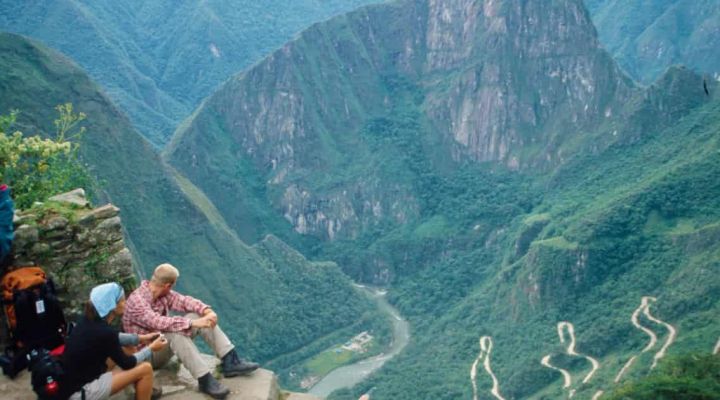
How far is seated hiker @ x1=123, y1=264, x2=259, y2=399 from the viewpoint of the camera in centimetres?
916

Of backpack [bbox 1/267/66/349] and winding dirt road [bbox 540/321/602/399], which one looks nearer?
backpack [bbox 1/267/66/349]

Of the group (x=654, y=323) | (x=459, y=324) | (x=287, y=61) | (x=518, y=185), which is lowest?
(x=459, y=324)

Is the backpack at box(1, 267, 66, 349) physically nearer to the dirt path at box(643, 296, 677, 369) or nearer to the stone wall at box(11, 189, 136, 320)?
the stone wall at box(11, 189, 136, 320)

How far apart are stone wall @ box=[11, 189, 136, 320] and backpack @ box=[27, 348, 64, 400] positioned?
179cm

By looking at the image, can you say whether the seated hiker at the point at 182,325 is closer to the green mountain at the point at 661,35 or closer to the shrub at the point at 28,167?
the shrub at the point at 28,167

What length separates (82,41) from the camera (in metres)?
123

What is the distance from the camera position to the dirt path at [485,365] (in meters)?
47.7

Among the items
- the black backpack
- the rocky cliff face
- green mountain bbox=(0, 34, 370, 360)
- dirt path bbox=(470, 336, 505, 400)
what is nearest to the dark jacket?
the black backpack

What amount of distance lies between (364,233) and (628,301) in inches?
1549

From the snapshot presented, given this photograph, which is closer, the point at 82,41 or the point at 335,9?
the point at 82,41

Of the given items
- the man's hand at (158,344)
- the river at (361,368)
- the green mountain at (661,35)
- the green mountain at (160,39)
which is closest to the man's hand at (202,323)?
the man's hand at (158,344)

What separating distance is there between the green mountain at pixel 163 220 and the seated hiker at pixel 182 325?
141ft

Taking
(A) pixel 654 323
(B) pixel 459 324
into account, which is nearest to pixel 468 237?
(B) pixel 459 324

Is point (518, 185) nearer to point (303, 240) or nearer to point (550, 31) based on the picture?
point (550, 31)
